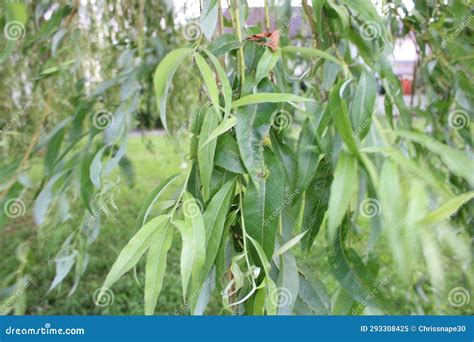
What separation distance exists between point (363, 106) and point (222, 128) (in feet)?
0.50

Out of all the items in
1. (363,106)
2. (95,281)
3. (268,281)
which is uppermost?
(363,106)

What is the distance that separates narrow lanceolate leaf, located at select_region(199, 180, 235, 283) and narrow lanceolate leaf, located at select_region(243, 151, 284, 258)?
18 millimetres

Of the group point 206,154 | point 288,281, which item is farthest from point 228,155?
point 288,281

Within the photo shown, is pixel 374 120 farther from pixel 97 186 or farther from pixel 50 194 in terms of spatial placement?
pixel 50 194

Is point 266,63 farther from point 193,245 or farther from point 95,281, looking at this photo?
point 95,281

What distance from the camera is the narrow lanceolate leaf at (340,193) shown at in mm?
420

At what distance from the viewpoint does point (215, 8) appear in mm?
516

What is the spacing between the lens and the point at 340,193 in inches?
16.7

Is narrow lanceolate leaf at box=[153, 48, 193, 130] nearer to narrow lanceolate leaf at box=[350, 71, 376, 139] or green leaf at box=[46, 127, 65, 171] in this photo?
narrow lanceolate leaf at box=[350, 71, 376, 139]

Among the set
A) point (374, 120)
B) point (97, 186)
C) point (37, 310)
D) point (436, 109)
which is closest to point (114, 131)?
point (97, 186)

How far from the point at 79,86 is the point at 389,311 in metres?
0.80

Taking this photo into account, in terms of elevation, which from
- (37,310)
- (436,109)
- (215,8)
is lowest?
(37,310)

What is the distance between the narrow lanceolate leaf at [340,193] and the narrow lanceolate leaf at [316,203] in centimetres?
7

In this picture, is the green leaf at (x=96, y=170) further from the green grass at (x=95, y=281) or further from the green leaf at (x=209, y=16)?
the green grass at (x=95, y=281)
